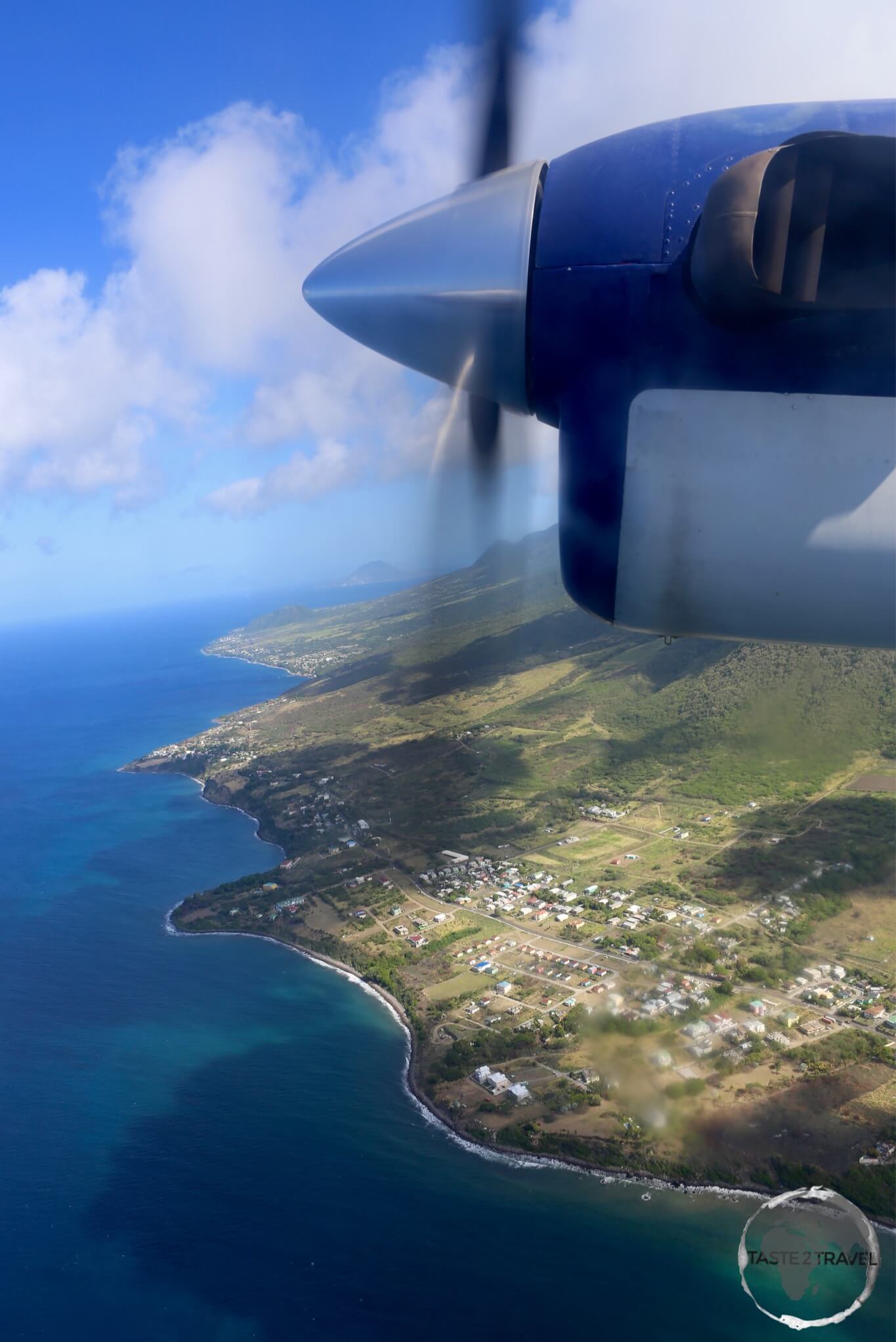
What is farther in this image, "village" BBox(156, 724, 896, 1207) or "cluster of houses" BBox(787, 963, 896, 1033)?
"cluster of houses" BBox(787, 963, 896, 1033)

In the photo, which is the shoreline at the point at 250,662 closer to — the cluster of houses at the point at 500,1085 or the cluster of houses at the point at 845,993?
the cluster of houses at the point at 500,1085

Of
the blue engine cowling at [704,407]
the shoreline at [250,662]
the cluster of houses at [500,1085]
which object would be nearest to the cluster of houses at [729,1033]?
the cluster of houses at [500,1085]

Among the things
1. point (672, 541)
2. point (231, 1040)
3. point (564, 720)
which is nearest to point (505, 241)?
point (672, 541)
